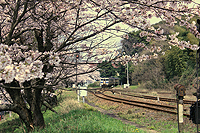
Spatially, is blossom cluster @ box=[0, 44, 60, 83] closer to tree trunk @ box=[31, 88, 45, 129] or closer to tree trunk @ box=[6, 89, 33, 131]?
tree trunk @ box=[6, 89, 33, 131]

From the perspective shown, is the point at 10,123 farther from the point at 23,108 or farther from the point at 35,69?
the point at 35,69

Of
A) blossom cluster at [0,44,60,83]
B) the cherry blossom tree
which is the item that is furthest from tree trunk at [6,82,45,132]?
blossom cluster at [0,44,60,83]

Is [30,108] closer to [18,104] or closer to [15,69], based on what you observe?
[18,104]

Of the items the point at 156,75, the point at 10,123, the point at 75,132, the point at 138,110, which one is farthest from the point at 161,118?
the point at 156,75

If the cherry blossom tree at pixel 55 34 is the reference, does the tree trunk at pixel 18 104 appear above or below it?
below

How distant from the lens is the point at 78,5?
219 inches

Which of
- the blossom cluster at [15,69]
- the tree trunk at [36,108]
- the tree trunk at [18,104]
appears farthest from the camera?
the tree trunk at [36,108]

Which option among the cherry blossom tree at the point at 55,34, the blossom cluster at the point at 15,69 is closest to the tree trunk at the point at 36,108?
the cherry blossom tree at the point at 55,34

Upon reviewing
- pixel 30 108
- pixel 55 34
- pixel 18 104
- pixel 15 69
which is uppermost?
pixel 55 34

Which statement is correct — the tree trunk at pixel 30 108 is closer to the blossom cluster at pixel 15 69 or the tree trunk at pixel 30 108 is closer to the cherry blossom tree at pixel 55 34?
the cherry blossom tree at pixel 55 34

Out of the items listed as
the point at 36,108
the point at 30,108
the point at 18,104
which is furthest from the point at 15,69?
the point at 30,108

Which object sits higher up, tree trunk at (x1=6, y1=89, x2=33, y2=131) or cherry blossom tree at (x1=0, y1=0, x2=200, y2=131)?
cherry blossom tree at (x1=0, y1=0, x2=200, y2=131)

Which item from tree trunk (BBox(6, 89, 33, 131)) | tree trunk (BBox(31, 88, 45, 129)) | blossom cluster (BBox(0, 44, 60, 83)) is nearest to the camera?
blossom cluster (BBox(0, 44, 60, 83))

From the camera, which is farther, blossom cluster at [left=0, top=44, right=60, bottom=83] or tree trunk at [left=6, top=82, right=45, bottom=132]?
tree trunk at [left=6, top=82, right=45, bottom=132]
